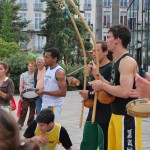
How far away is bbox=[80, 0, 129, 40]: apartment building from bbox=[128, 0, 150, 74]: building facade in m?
33.0

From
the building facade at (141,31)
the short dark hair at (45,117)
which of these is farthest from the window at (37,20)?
the short dark hair at (45,117)

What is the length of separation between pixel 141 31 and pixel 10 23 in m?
25.4

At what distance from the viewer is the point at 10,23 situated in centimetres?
4816

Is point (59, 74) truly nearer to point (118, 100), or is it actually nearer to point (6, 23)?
point (118, 100)

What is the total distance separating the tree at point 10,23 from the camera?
47219mm

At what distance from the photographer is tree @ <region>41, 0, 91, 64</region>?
123ft

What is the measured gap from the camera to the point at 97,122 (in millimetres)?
5062

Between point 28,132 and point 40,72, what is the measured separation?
3986 mm

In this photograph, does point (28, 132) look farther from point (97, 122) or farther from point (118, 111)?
point (118, 111)

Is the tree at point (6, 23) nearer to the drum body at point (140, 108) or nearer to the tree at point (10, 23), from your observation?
the tree at point (10, 23)

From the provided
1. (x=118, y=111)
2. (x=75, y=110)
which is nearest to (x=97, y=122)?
(x=118, y=111)

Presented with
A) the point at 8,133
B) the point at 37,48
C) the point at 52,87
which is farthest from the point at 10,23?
the point at 8,133

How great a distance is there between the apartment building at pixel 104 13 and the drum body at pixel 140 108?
59332 mm

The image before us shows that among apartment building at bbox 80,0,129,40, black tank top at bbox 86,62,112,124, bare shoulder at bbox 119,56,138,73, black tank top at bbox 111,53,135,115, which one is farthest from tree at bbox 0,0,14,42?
bare shoulder at bbox 119,56,138,73
